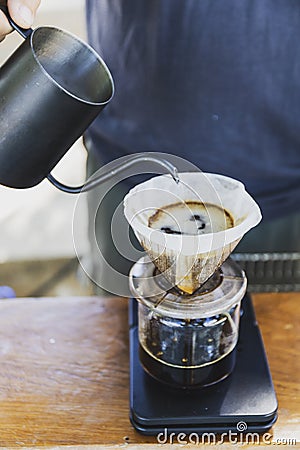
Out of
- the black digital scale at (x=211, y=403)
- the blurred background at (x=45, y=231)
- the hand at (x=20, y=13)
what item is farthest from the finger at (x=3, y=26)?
the blurred background at (x=45, y=231)

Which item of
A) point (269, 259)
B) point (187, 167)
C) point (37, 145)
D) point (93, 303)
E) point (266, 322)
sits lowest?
point (269, 259)

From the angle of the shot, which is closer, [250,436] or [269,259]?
[250,436]

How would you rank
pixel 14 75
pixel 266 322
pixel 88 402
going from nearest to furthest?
pixel 14 75
pixel 88 402
pixel 266 322

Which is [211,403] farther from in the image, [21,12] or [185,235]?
[21,12]

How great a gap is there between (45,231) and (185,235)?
67.9 inches

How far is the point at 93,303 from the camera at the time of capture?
3.98 ft

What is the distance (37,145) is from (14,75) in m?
0.10

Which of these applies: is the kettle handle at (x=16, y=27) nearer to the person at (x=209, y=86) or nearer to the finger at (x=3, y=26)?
the finger at (x=3, y=26)

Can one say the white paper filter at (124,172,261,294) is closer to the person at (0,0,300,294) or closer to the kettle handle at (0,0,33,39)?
the kettle handle at (0,0,33,39)

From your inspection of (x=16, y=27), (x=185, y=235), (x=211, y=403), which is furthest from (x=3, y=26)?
(x=211, y=403)

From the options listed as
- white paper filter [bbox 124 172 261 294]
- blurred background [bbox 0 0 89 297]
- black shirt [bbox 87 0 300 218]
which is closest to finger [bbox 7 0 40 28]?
white paper filter [bbox 124 172 261 294]

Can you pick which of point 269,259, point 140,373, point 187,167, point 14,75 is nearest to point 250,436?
point 140,373

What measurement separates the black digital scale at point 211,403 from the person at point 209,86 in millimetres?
433

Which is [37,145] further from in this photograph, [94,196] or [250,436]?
[94,196]
